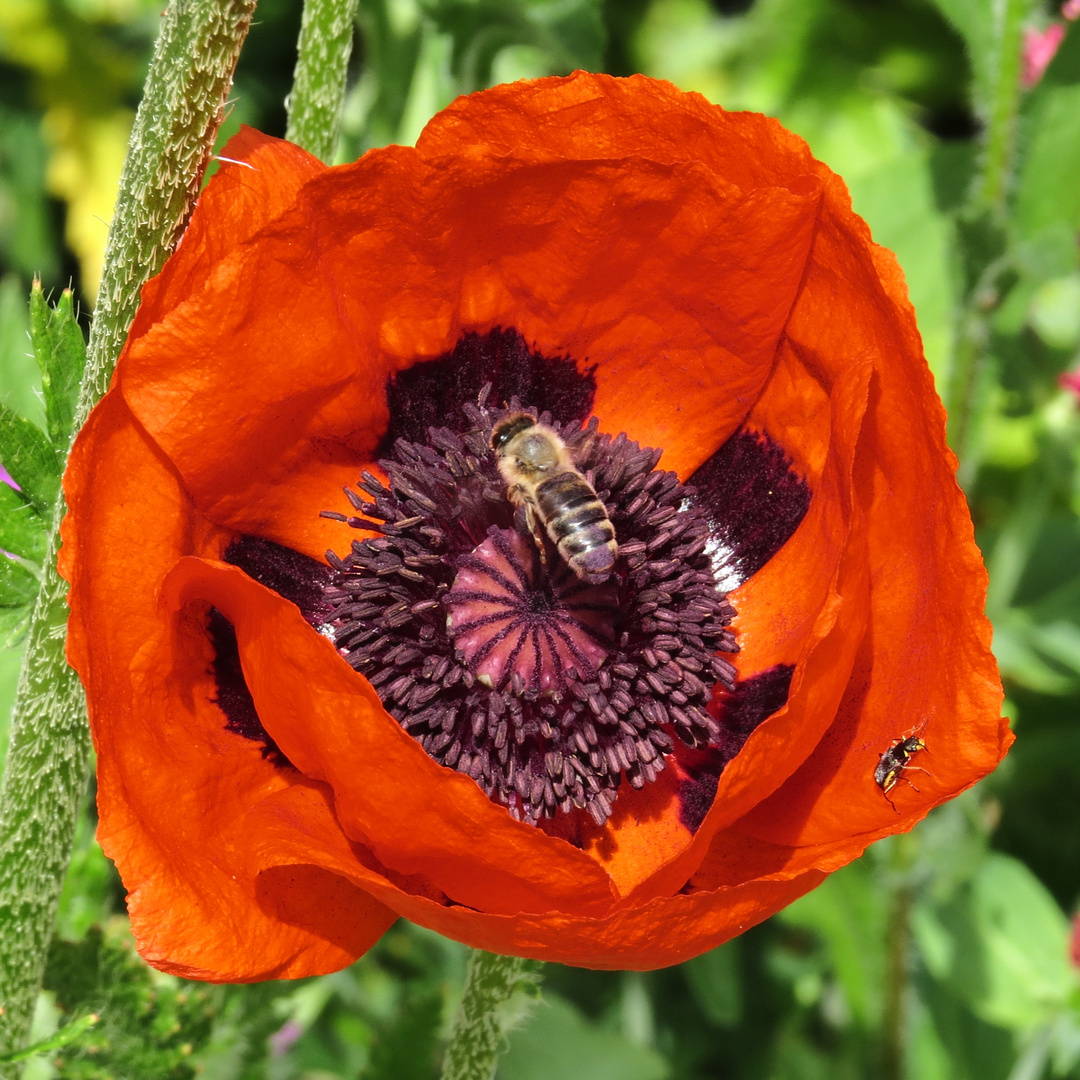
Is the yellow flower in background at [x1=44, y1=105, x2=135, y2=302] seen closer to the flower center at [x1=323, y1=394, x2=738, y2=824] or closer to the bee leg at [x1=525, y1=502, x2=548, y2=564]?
the flower center at [x1=323, y1=394, x2=738, y2=824]

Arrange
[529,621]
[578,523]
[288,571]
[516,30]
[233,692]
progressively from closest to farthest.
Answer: [233,692], [578,523], [288,571], [529,621], [516,30]

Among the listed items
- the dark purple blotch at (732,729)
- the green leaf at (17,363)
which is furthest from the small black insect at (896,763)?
the green leaf at (17,363)

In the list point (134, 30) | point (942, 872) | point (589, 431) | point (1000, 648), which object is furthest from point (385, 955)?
point (134, 30)

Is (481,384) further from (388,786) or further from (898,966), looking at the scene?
(898,966)

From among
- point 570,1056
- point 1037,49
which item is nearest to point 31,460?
point 570,1056

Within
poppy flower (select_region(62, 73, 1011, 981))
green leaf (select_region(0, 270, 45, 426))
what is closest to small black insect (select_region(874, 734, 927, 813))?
poppy flower (select_region(62, 73, 1011, 981))

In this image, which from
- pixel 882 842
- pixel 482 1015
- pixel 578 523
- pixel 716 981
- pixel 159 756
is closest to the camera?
pixel 159 756
